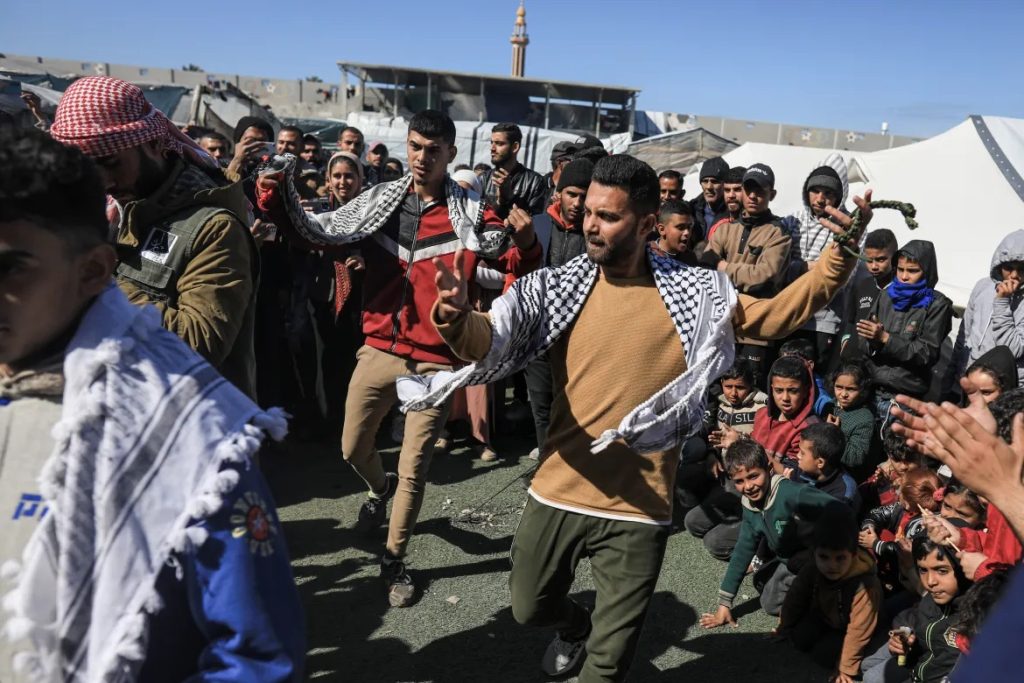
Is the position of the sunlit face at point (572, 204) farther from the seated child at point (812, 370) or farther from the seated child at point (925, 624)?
the seated child at point (925, 624)

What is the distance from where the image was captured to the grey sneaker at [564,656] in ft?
11.0

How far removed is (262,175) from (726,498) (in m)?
3.21

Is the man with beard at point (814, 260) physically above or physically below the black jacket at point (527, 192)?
below

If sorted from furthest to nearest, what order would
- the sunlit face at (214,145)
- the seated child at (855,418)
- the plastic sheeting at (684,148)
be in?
the plastic sheeting at (684,148) → the sunlit face at (214,145) → the seated child at (855,418)

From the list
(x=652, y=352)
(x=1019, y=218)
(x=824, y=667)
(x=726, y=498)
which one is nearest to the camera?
(x=652, y=352)

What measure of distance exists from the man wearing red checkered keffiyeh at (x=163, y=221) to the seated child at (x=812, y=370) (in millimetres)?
3739

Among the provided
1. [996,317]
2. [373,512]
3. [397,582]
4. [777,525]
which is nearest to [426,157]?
[373,512]

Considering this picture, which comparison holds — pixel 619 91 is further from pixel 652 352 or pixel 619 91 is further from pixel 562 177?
pixel 652 352

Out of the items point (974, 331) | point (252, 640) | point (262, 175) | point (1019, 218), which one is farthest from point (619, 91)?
point (252, 640)

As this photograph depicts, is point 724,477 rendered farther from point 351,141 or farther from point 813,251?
point 351,141

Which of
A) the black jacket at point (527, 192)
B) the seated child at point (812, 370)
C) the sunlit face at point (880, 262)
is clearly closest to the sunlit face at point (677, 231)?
the seated child at point (812, 370)

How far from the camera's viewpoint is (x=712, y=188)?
7.21 meters

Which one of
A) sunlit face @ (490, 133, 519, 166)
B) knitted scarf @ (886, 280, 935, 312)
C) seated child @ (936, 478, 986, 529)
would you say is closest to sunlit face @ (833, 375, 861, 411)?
knitted scarf @ (886, 280, 935, 312)

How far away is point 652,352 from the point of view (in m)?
2.80
